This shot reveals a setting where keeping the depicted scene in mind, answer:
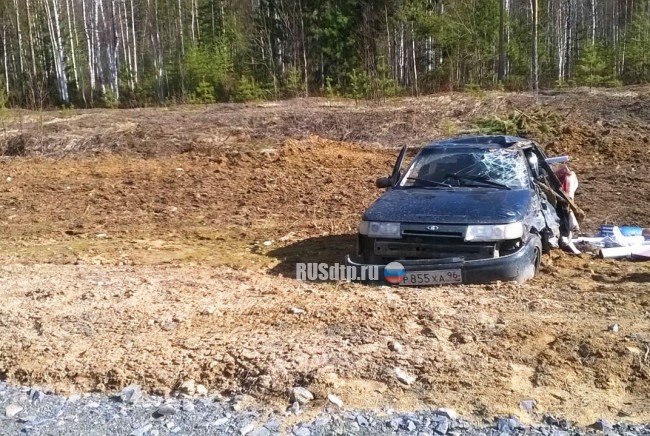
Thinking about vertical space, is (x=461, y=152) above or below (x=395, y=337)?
above

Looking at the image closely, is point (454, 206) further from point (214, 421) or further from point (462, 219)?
point (214, 421)

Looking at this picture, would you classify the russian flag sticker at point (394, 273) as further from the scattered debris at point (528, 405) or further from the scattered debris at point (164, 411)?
the scattered debris at point (164, 411)

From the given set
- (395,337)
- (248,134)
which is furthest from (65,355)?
(248,134)

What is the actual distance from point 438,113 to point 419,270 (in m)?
13.5

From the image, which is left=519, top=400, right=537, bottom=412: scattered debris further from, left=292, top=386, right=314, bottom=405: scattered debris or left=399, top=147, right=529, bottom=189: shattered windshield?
left=399, top=147, right=529, bottom=189: shattered windshield

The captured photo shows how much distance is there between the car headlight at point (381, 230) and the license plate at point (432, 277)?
16.9 inches

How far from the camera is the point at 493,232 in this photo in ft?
19.5

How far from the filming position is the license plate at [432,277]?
19.4 feet

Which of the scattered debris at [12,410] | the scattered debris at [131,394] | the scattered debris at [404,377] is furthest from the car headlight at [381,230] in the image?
the scattered debris at [12,410]

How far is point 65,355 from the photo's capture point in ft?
15.8

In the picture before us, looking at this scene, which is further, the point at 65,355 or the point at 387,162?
the point at 387,162

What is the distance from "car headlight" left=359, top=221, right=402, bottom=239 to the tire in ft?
3.88

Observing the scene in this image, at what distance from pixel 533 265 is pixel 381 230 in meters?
1.48

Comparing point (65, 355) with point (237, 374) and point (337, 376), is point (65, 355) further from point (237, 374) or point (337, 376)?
point (337, 376)
